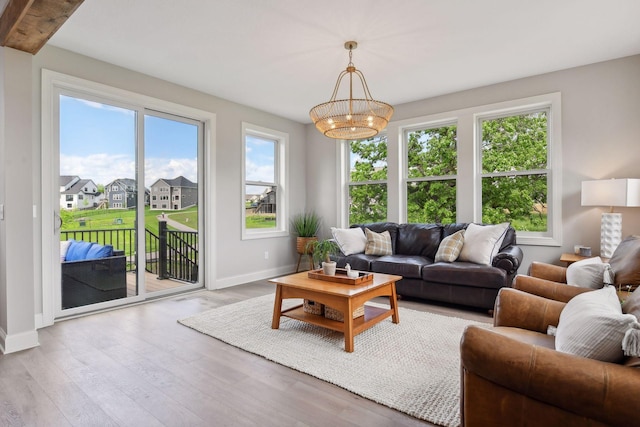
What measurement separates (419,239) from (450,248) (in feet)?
2.02

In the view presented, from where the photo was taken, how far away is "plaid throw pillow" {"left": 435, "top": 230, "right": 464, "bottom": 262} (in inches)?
156

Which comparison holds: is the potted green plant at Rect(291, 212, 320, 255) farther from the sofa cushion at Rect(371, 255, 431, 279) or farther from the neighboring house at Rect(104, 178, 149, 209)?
the neighboring house at Rect(104, 178, 149, 209)

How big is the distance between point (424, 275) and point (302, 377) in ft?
6.98

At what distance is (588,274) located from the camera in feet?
Answer: 7.33

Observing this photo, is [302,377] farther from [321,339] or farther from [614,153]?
[614,153]

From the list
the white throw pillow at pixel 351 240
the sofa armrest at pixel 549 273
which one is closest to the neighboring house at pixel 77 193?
the white throw pillow at pixel 351 240

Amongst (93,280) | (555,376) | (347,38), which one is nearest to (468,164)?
(347,38)

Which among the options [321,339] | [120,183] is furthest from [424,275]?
[120,183]

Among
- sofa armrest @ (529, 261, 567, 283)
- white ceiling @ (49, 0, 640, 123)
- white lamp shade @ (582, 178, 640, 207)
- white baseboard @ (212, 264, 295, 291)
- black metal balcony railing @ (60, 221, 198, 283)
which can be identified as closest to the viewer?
sofa armrest @ (529, 261, 567, 283)

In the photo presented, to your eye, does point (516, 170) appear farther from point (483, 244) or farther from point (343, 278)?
point (343, 278)

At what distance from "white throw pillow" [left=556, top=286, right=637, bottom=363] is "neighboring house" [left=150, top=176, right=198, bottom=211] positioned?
4156 mm

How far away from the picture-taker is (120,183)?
3.85m

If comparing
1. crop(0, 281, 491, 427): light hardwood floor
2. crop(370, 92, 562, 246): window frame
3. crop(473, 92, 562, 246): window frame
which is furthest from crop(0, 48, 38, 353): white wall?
crop(473, 92, 562, 246): window frame

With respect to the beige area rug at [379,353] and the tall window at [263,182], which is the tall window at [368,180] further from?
the beige area rug at [379,353]
